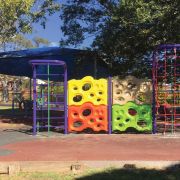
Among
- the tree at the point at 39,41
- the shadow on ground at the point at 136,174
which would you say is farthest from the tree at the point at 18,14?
the tree at the point at 39,41

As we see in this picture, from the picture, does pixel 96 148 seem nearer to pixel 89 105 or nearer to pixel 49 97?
pixel 89 105

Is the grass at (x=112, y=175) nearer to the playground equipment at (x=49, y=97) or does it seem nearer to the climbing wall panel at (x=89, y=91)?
the playground equipment at (x=49, y=97)

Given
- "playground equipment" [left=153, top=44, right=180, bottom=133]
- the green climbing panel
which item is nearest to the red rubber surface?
the green climbing panel

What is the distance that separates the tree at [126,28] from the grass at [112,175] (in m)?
8.45

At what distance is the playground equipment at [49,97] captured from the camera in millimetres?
16328

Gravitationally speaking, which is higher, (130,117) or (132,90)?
(132,90)

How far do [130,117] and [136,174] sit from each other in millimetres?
7365

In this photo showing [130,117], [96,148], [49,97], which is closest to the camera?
[96,148]

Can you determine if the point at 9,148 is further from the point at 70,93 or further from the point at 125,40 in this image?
the point at 125,40

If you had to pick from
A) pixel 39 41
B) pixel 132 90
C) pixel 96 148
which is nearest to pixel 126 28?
pixel 132 90

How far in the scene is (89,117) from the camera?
16.6 meters

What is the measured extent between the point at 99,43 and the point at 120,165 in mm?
11747

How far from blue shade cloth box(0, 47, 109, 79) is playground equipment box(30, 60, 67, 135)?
618mm

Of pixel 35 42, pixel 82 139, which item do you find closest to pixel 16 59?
pixel 82 139
